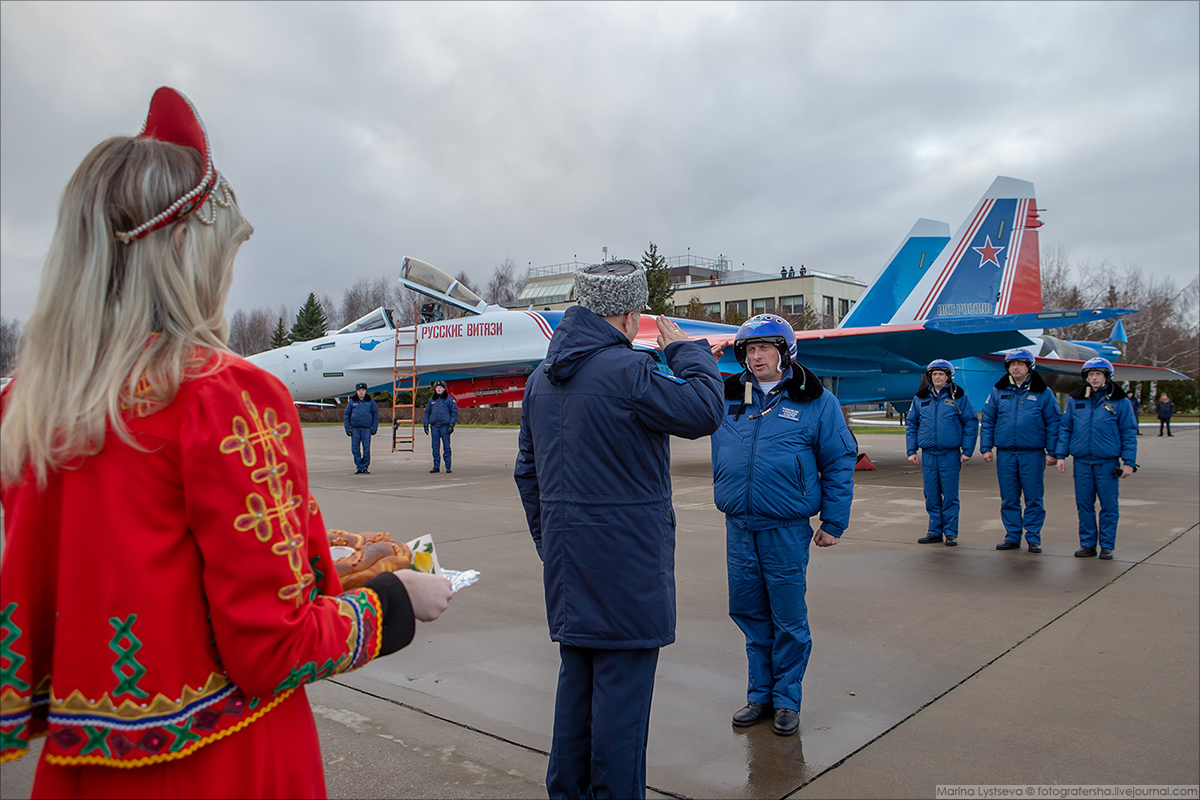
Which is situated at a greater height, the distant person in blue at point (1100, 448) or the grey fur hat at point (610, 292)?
the grey fur hat at point (610, 292)

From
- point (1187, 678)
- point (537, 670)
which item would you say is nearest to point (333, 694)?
point (537, 670)

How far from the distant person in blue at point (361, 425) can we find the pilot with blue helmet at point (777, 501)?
11686mm

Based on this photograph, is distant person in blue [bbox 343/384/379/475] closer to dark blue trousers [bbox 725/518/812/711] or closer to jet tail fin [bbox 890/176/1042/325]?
jet tail fin [bbox 890/176/1042/325]

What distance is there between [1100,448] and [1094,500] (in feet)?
1.53

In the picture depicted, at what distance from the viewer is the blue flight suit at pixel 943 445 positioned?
723 cm

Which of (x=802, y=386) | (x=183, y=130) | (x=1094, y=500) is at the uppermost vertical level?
(x=183, y=130)

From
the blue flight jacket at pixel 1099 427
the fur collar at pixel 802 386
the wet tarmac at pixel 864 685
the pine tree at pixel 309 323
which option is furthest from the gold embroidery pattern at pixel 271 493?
the pine tree at pixel 309 323

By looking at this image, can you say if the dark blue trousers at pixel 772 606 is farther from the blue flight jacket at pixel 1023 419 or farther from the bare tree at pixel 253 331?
the bare tree at pixel 253 331

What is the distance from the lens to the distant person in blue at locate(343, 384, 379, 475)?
14211mm

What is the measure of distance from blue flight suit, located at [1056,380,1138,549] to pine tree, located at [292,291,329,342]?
48.7 meters

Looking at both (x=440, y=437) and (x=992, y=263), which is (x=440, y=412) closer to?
(x=440, y=437)

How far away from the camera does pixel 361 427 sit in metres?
14.3

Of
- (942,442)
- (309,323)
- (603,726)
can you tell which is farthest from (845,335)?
(309,323)

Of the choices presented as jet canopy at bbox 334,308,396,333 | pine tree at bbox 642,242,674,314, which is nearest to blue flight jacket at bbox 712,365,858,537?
jet canopy at bbox 334,308,396,333
